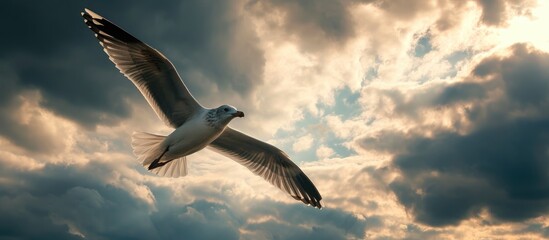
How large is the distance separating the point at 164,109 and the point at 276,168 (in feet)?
10.5

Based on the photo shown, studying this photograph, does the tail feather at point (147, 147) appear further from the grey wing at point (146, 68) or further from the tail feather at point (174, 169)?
the grey wing at point (146, 68)

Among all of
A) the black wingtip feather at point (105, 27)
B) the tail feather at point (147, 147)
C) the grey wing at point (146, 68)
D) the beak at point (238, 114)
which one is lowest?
the tail feather at point (147, 147)

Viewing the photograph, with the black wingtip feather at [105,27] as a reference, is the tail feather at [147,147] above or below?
below

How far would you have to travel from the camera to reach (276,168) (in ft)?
43.4

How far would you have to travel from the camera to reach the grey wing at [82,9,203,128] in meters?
10.8

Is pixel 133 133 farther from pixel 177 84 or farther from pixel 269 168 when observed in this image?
pixel 269 168

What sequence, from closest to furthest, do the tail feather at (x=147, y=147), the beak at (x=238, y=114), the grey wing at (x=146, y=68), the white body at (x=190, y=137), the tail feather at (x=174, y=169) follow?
the beak at (x=238, y=114), the white body at (x=190, y=137), the grey wing at (x=146, y=68), the tail feather at (x=147, y=147), the tail feather at (x=174, y=169)

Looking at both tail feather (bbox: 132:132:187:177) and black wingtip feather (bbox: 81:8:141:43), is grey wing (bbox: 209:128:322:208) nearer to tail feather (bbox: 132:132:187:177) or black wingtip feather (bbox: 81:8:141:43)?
tail feather (bbox: 132:132:187:177)

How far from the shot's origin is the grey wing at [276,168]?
12.9m

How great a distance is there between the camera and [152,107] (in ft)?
38.3

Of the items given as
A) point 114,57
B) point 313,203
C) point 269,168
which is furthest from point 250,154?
point 114,57

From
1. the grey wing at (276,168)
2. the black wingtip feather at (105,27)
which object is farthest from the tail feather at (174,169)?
the black wingtip feather at (105,27)

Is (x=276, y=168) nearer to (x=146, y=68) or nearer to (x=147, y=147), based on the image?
(x=147, y=147)

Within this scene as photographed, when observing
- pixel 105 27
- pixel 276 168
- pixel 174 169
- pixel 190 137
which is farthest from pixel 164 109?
pixel 276 168
